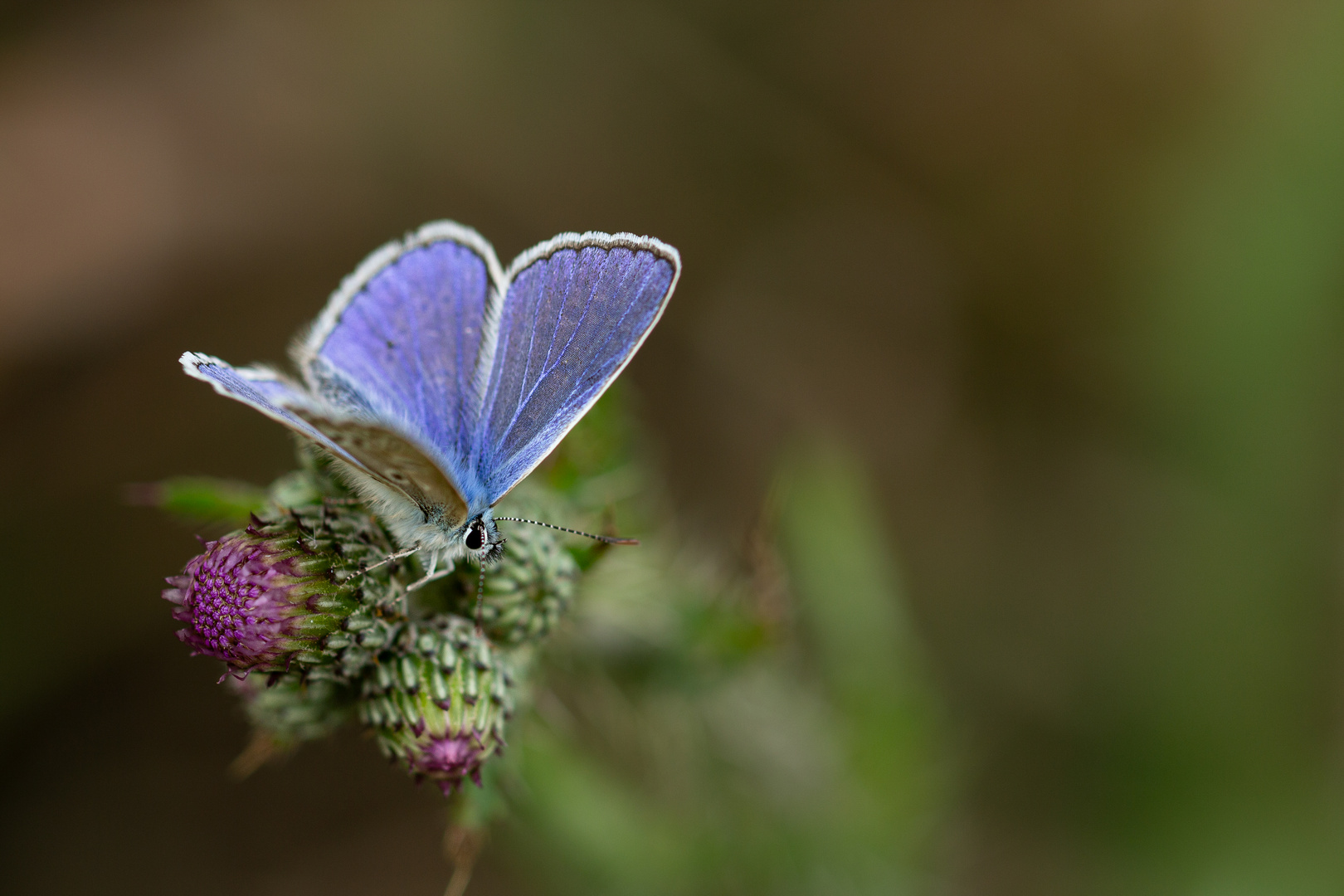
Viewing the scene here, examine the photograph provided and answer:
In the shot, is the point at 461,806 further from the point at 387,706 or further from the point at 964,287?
the point at 964,287

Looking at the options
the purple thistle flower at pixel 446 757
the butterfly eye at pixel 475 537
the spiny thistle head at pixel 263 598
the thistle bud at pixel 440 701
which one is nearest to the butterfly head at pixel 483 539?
the butterfly eye at pixel 475 537

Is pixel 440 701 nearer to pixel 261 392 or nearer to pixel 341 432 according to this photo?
pixel 341 432

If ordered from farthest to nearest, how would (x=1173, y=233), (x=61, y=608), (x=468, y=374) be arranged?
1. (x=1173, y=233)
2. (x=61, y=608)
3. (x=468, y=374)

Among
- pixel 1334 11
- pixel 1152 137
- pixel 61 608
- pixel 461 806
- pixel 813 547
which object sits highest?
pixel 1334 11

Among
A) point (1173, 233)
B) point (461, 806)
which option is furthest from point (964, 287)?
point (461, 806)

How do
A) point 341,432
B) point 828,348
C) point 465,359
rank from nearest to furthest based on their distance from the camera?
point 341,432, point 465,359, point 828,348

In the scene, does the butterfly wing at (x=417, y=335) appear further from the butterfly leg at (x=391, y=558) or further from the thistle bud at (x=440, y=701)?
the thistle bud at (x=440, y=701)

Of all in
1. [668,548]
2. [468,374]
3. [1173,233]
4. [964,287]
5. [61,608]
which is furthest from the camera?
[964,287]

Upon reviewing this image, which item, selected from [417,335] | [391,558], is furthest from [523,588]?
[417,335]
